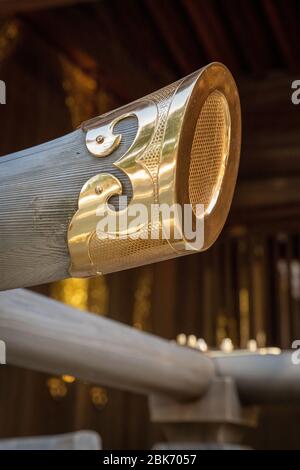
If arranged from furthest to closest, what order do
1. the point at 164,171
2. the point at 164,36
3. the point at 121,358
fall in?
the point at 164,36 → the point at 121,358 → the point at 164,171

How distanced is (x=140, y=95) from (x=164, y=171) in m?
3.64

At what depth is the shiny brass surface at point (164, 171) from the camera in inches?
23.0

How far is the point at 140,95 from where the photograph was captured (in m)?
4.12

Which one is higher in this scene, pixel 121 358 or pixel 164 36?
pixel 164 36

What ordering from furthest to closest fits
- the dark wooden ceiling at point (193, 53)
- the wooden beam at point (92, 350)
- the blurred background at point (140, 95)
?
the dark wooden ceiling at point (193, 53)
the blurred background at point (140, 95)
the wooden beam at point (92, 350)

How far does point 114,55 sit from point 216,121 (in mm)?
3349

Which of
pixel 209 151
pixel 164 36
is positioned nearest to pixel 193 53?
pixel 164 36

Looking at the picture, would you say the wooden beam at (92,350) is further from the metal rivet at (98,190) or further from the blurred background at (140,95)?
the blurred background at (140,95)

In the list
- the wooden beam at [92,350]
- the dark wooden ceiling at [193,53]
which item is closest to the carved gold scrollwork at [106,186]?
the wooden beam at [92,350]

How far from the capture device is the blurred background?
3400mm


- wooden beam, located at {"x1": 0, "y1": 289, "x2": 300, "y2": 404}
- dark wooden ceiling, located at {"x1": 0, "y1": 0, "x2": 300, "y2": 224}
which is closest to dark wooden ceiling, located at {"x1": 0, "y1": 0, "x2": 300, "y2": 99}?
dark wooden ceiling, located at {"x1": 0, "y1": 0, "x2": 300, "y2": 224}

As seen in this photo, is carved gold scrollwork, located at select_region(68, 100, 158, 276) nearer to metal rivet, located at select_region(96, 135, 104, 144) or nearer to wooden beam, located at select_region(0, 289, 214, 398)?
metal rivet, located at select_region(96, 135, 104, 144)

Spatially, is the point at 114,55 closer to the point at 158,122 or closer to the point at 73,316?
the point at 73,316

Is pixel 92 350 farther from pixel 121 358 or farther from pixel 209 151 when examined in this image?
pixel 209 151
